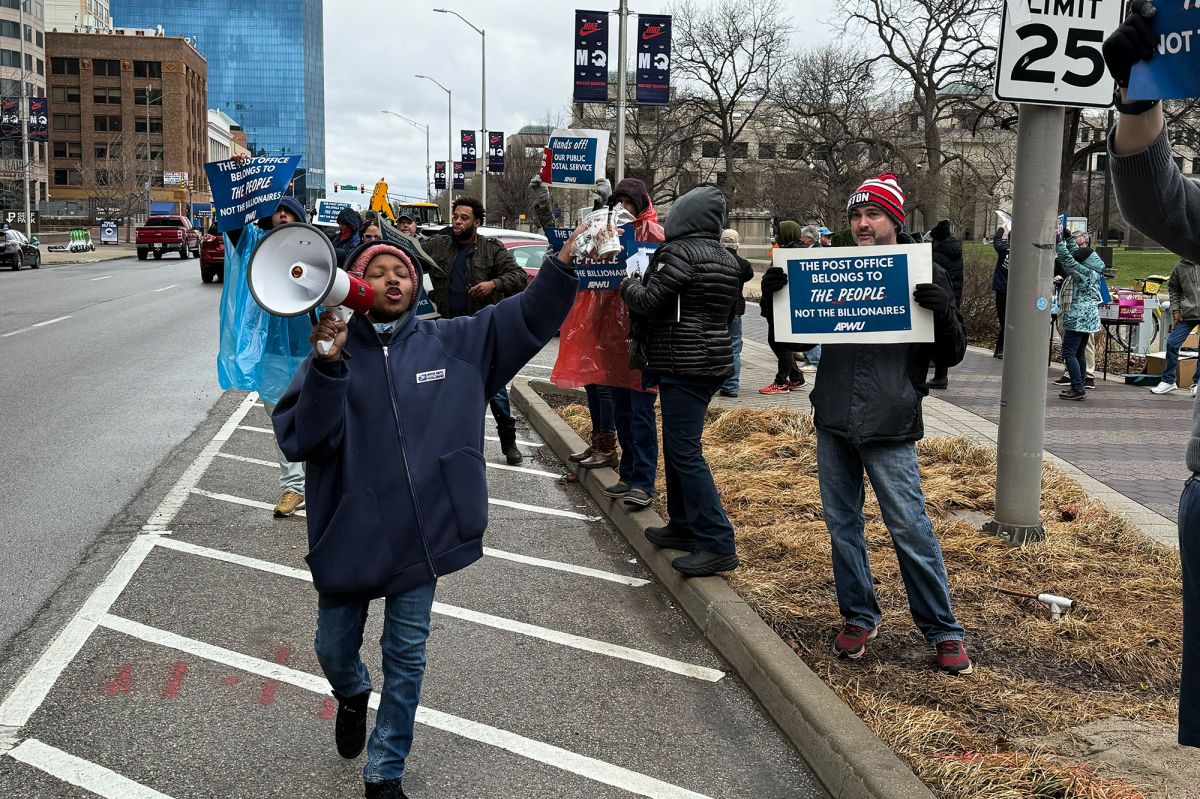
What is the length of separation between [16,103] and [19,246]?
29131 millimetres

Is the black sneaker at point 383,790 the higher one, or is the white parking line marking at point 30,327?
the white parking line marking at point 30,327

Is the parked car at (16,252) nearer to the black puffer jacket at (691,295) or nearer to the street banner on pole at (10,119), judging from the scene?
the street banner on pole at (10,119)

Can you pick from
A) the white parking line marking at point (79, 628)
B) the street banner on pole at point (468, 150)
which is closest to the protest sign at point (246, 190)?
the white parking line marking at point (79, 628)

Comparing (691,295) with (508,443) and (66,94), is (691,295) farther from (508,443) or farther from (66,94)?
(66,94)

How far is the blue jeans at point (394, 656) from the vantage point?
3443mm

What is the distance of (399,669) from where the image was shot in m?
3.45

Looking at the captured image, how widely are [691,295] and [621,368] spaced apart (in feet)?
5.47

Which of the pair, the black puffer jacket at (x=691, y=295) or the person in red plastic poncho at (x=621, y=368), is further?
the person in red plastic poncho at (x=621, y=368)

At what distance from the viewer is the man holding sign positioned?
4.45 meters

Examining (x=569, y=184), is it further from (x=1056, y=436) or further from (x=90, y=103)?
(x=90, y=103)

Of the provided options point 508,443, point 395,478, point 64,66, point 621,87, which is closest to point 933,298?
point 395,478

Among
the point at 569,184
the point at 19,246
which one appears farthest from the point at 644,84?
the point at 19,246

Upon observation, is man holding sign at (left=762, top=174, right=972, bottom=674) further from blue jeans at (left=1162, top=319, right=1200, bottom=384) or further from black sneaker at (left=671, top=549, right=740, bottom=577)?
blue jeans at (left=1162, top=319, right=1200, bottom=384)

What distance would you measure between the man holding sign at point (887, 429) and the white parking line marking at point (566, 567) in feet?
5.16
